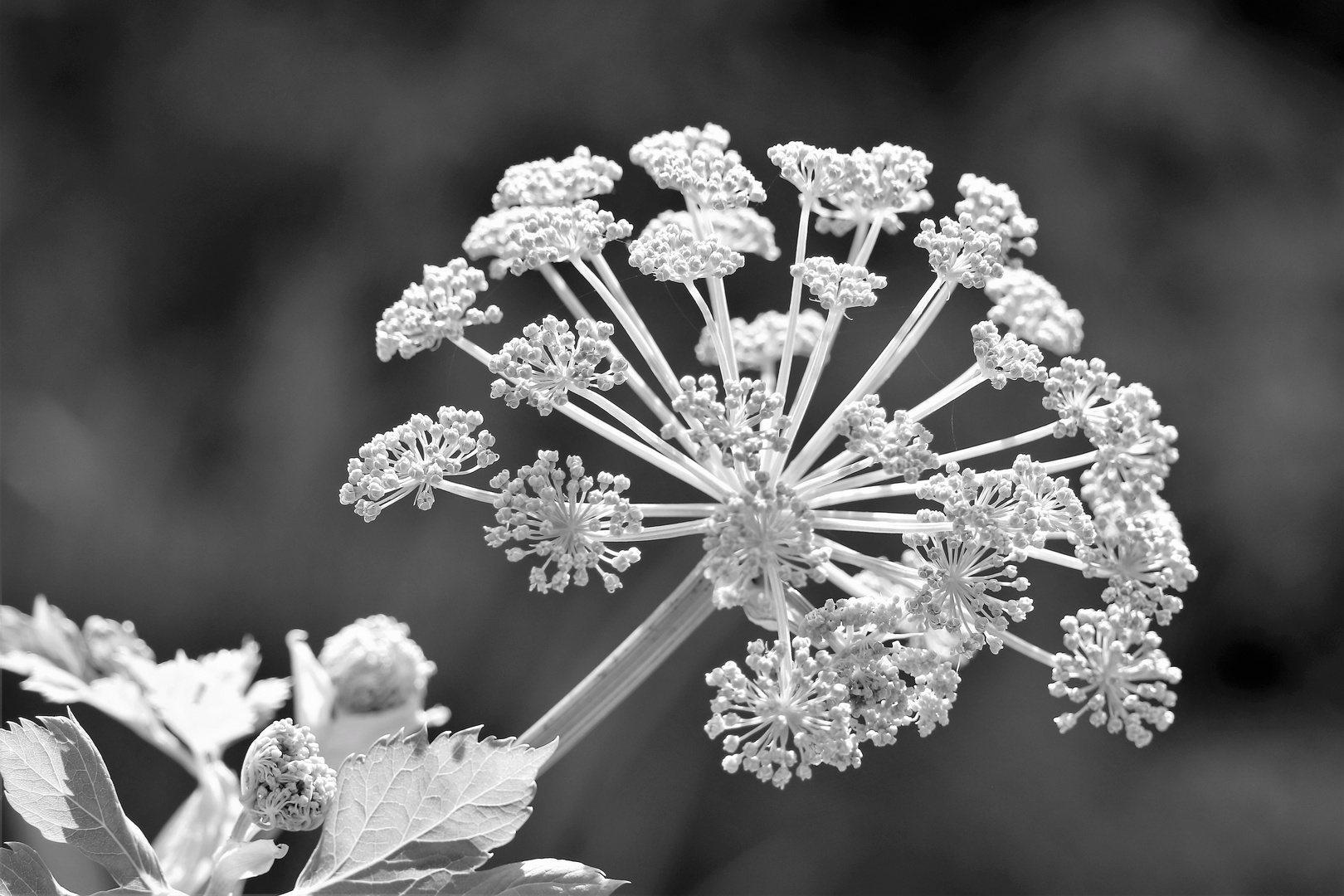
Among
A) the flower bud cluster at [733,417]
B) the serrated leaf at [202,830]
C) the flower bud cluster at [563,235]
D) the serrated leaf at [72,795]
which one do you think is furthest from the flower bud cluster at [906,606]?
the serrated leaf at [202,830]

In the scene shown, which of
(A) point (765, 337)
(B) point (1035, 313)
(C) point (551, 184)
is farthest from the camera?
(A) point (765, 337)

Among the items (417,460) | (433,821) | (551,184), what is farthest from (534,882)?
(551,184)

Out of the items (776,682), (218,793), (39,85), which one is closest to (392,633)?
(218,793)

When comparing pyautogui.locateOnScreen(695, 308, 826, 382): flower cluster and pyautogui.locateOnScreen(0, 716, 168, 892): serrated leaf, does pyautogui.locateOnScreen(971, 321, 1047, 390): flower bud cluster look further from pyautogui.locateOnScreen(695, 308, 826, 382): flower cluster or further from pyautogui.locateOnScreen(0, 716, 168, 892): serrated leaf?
pyautogui.locateOnScreen(0, 716, 168, 892): serrated leaf

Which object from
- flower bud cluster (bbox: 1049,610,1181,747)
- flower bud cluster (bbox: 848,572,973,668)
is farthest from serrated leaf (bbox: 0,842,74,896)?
flower bud cluster (bbox: 1049,610,1181,747)

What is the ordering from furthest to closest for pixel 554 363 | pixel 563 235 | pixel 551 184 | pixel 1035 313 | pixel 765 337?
pixel 765 337, pixel 1035 313, pixel 551 184, pixel 563 235, pixel 554 363

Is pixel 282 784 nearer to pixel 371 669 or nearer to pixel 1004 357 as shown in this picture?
pixel 371 669

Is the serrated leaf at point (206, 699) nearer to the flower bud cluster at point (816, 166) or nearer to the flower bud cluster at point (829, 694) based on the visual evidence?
the flower bud cluster at point (829, 694)
